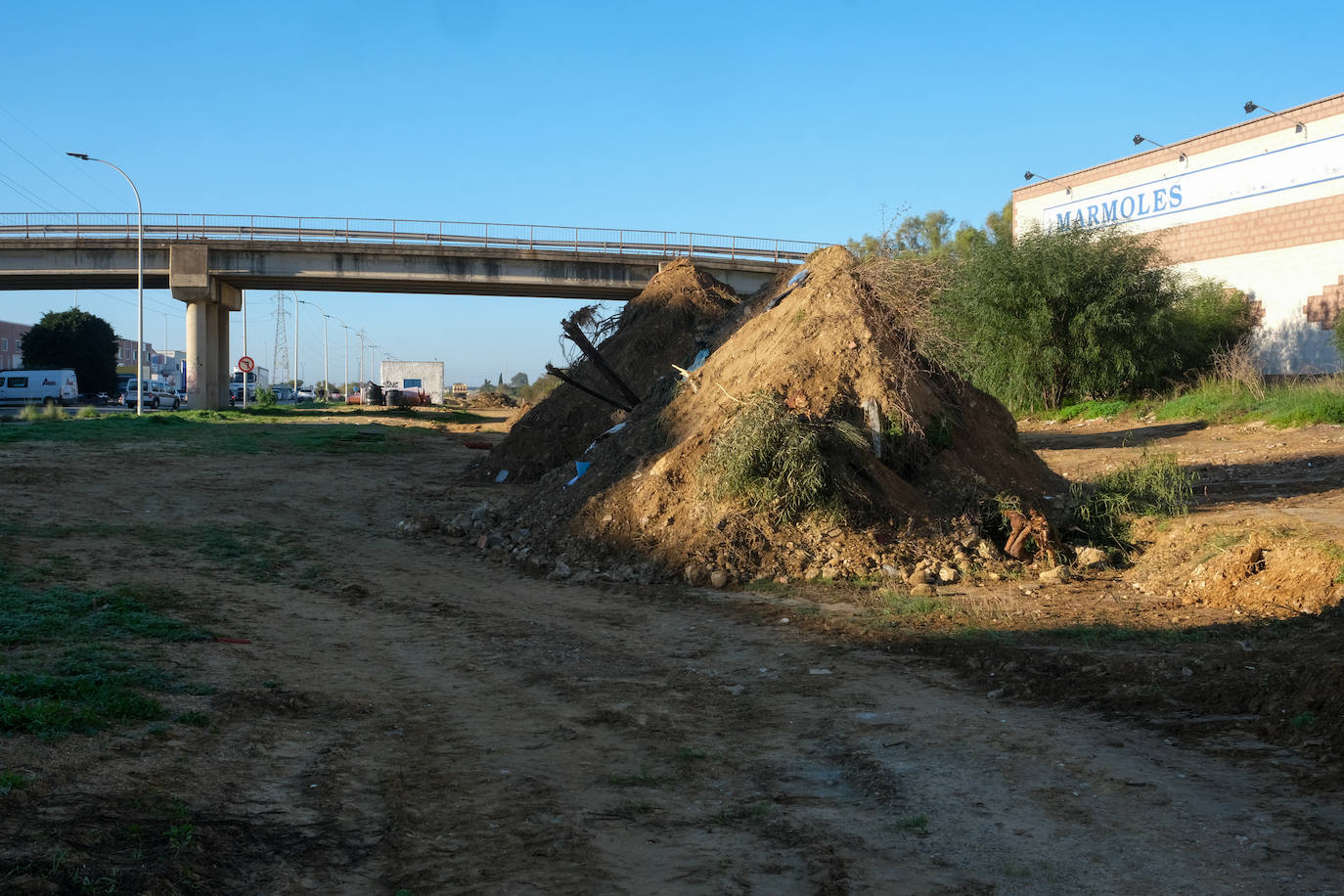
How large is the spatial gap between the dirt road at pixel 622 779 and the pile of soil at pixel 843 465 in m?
2.08

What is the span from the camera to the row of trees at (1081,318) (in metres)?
29.3

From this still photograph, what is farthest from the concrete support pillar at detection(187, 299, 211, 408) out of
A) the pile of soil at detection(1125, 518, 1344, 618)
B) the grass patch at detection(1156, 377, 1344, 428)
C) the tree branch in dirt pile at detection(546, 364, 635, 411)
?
the pile of soil at detection(1125, 518, 1344, 618)

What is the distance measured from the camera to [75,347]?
71500mm

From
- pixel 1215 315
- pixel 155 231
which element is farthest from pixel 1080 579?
pixel 155 231

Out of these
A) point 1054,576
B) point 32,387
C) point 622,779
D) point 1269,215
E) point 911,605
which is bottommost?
point 622,779

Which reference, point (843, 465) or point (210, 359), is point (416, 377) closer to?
point (210, 359)

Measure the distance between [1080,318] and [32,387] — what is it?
164ft

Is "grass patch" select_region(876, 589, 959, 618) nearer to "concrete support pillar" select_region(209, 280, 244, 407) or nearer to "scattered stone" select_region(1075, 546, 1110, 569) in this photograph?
"scattered stone" select_region(1075, 546, 1110, 569)

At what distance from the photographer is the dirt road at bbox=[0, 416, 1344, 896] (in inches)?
160

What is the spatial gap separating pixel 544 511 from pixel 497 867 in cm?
887

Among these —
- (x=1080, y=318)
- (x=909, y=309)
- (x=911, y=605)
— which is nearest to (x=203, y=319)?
(x=1080, y=318)

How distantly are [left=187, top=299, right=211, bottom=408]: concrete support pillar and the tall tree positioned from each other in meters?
34.0

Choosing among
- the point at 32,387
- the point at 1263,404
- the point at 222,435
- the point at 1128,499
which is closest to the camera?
the point at 1128,499

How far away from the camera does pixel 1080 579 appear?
35.0 feet
